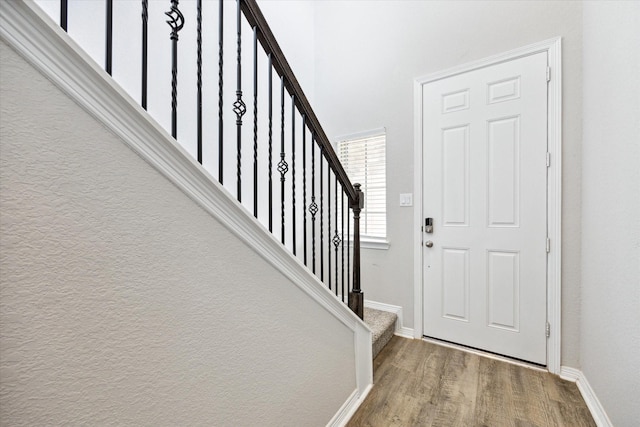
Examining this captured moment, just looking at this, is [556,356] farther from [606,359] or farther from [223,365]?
[223,365]

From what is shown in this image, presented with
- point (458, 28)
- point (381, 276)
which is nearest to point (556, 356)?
point (381, 276)

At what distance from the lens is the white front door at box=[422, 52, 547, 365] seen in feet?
6.24

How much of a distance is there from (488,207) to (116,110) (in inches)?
89.1

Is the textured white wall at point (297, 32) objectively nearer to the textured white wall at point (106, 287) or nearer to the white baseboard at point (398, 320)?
the white baseboard at point (398, 320)

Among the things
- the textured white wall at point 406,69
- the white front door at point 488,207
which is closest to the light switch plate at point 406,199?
the textured white wall at point 406,69

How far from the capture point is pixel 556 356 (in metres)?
1.82

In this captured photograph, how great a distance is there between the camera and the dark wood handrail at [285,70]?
3.12 ft

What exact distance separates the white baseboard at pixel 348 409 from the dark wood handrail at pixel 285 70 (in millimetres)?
1185

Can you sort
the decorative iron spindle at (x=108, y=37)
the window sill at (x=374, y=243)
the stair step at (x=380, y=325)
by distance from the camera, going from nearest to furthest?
the decorative iron spindle at (x=108, y=37) → the stair step at (x=380, y=325) → the window sill at (x=374, y=243)

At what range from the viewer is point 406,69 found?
2.38m

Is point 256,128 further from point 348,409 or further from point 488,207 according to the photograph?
point 488,207

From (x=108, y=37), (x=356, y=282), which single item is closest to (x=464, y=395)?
(x=356, y=282)

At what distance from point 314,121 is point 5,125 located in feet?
3.33

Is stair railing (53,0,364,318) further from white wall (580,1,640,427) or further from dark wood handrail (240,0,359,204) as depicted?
white wall (580,1,640,427)
